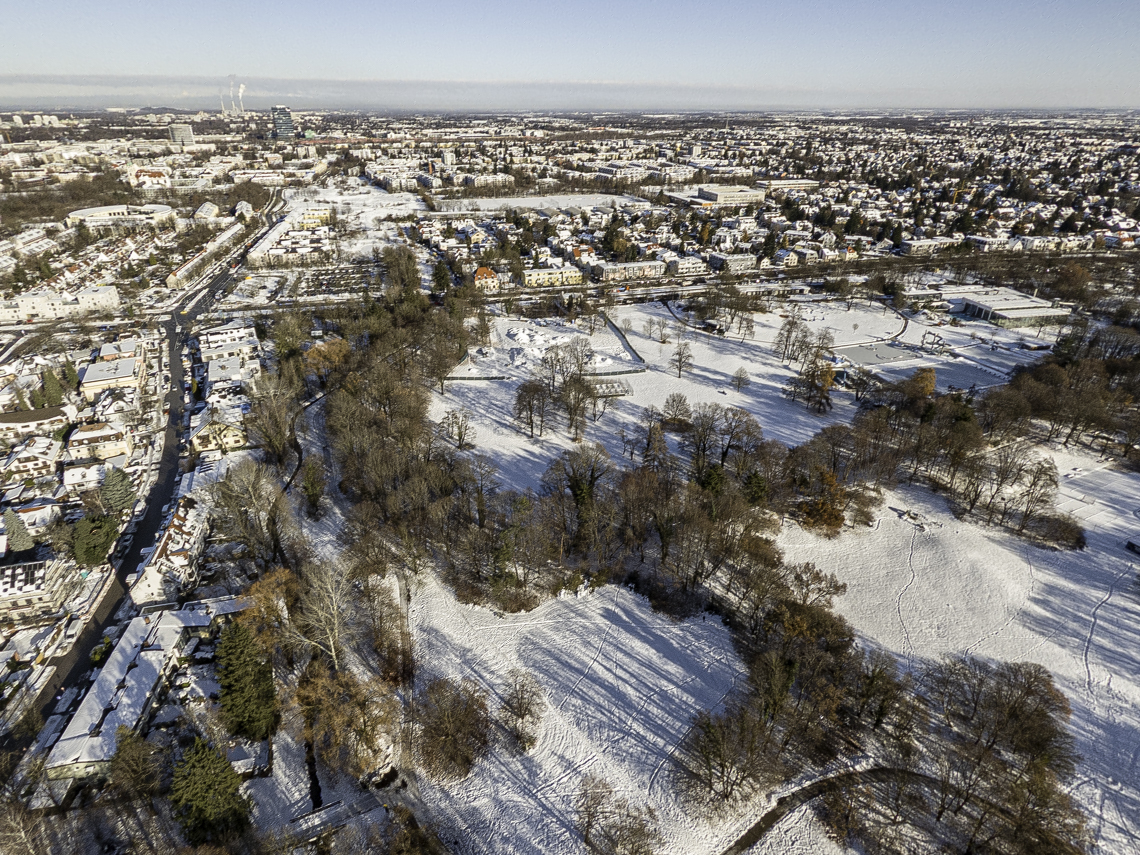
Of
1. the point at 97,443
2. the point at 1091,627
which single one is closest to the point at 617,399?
the point at 1091,627

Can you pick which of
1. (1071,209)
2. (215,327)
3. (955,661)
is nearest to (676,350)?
(955,661)

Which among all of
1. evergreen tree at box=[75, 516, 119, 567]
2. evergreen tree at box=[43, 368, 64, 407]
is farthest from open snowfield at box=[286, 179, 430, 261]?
evergreen tree at box=[75, 516, 119, 567]

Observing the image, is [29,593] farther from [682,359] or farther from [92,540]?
[682,359]

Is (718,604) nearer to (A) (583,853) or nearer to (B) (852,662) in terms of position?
(B) (852,662)

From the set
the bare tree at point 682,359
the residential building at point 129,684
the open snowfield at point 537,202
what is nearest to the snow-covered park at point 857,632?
the residential building at point 129,684

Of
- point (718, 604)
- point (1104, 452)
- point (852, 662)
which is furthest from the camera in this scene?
point (1104, 452)

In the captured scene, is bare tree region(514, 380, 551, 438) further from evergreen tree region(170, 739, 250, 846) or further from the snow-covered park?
evergreen tree region(170, 739, 250, 846)
